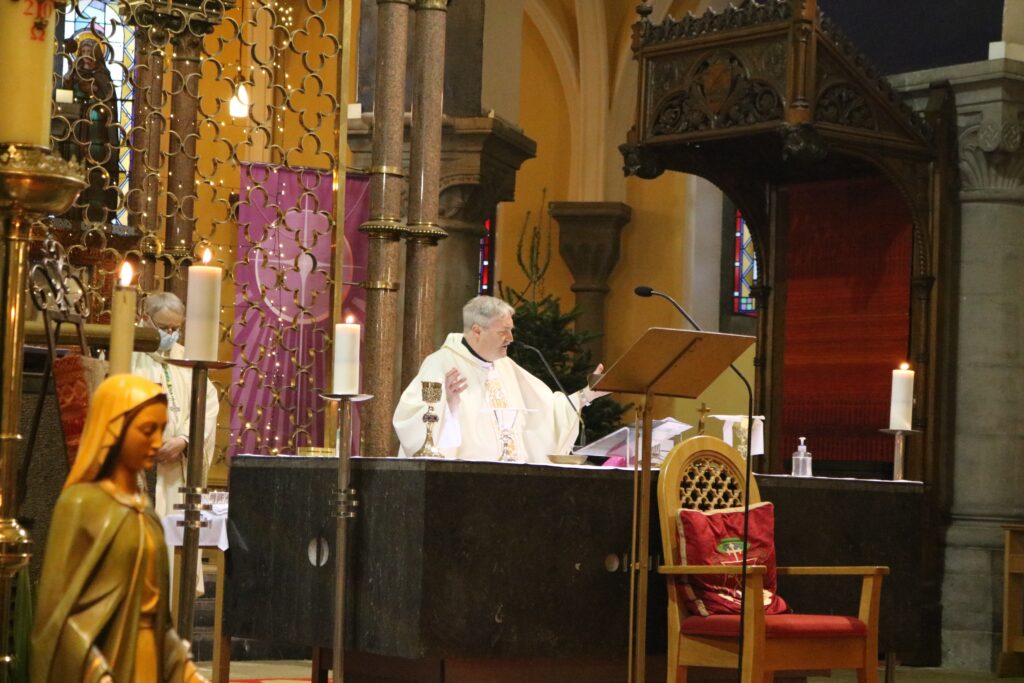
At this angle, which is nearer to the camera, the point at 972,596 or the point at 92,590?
the point at 92,590

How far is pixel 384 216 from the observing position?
23.5 ft

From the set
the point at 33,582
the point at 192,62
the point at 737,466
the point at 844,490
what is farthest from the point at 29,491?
the point at 192,62

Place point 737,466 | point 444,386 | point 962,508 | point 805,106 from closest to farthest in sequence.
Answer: point 737,466 < point 444,386 < point 805,106 < point 962,508

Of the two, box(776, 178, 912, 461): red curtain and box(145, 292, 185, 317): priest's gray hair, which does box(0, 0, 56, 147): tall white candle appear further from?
box(776, 178, 912, 461): red curtain

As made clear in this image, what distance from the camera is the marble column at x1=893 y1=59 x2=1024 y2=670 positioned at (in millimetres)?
9867

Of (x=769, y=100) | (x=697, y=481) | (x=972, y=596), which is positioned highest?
(x=769, y=100)

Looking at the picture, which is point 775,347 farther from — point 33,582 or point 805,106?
point 33,582

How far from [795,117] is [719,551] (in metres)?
3.64

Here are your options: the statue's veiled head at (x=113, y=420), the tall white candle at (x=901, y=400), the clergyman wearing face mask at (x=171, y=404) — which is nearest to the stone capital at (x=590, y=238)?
the clergyman wearing face mask at (x=171, y=404)

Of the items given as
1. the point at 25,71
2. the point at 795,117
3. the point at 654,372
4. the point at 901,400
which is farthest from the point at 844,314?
the point at 25,71

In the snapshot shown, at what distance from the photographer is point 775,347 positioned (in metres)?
10.8

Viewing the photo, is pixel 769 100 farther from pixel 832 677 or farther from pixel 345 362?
pixel 345 362

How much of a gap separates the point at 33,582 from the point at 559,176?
42.8 ft

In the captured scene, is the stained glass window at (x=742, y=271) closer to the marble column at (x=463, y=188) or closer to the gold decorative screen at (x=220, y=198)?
the gold decorative screen at (x=220, y=198)
